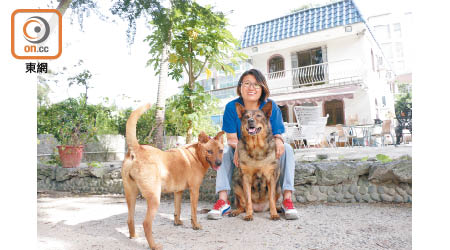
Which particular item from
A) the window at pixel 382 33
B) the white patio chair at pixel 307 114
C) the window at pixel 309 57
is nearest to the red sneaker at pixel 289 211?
the white patio chair at pixel 307 114

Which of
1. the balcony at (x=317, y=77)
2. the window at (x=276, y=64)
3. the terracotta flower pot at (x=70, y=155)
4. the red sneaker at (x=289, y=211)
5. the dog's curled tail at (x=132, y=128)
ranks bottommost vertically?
the red sneaker at (x=289, y=211)

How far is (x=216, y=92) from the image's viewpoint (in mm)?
17344

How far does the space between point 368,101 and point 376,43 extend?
12.9 ft

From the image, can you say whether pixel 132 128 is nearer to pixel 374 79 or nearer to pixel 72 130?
pixel 72 130

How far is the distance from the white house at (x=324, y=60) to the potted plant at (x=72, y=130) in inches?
311

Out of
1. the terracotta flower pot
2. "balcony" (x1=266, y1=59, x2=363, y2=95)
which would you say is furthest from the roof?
the terracotta flower pot

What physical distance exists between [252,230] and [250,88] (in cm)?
125

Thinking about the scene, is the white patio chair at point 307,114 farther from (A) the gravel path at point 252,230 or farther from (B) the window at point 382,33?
(B) the window at point 382,33

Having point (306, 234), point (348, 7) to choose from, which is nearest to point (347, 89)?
point (348, 7)

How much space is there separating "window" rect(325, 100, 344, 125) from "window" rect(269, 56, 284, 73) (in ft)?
9.67

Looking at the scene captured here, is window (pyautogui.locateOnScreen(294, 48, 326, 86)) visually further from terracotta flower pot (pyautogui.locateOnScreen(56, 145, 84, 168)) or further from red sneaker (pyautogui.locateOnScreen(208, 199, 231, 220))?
red sneaker (pyautogui.locateOnScreen(208, 199, 231, 220))

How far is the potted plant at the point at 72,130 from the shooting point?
16.0ft

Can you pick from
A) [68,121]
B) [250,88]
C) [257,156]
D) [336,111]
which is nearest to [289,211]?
[257,156]

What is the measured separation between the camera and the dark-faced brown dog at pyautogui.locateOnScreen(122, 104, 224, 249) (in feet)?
5.55
